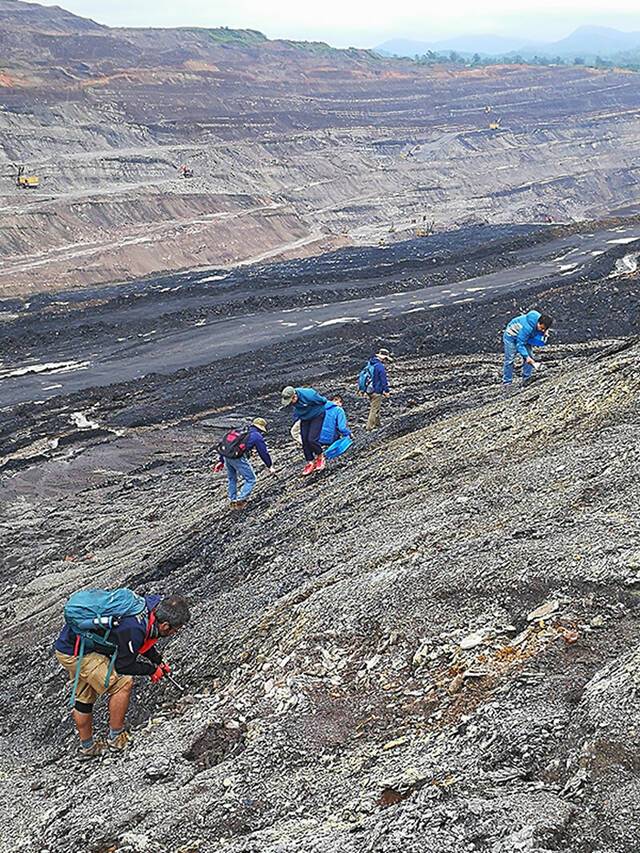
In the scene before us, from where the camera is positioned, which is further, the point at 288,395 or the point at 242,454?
the point at 242,454

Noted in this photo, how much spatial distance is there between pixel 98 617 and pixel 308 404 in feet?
16.4

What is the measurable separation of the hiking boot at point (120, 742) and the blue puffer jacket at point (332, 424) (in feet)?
17.8

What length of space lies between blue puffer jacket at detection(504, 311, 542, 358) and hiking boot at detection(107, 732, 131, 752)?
8958 mm

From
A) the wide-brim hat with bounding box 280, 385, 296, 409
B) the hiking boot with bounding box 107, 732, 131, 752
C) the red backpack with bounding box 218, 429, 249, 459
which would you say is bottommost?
the hiking boot with bounding box 107, 732, 131, 752

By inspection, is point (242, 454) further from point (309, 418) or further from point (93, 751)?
point (93, 751)

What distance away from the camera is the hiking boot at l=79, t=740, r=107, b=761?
6.53 metres

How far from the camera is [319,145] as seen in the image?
70.6m

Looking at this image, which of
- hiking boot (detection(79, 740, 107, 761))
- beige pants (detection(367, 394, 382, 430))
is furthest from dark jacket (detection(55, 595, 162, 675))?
beige pants (detection(367, 394, 382, 430))

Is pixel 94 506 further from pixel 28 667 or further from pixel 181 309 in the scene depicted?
pixel 181 309

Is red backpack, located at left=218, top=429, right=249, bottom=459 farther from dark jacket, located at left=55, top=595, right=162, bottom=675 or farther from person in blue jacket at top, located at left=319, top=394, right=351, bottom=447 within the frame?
dark jacket, located at left=55, top=595, right=162, bottom=675

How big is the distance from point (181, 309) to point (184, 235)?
66.4ft

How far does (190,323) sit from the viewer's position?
27734 millimetres

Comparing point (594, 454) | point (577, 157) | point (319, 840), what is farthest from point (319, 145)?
point (319, 840)

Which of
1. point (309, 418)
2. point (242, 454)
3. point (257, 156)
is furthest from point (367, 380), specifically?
point (257, 156)
